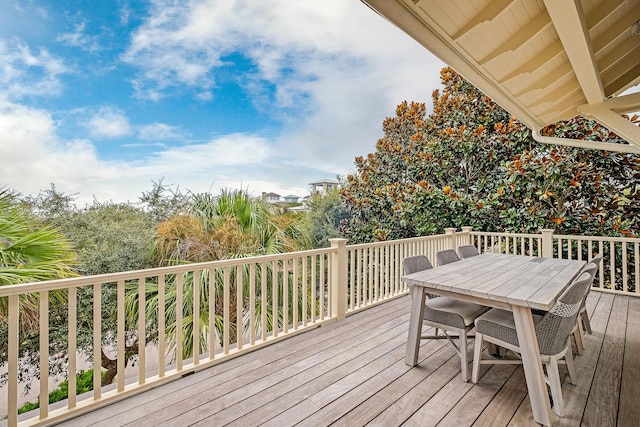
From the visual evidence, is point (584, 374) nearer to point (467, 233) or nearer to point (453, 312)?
point (453, 312)

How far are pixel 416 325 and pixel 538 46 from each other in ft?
7.37

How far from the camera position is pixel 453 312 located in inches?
95.3

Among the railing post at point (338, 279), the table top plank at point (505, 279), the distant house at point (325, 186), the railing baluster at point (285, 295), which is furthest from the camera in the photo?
the distant house at point (325, 186)

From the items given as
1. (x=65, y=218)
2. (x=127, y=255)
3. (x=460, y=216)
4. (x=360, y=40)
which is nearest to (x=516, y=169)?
(x=460, y=216)

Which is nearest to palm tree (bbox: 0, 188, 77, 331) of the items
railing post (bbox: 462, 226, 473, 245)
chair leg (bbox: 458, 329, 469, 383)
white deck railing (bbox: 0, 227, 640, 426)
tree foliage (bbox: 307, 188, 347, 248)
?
white deck railing (bbox: 0, 227, 640, 426)

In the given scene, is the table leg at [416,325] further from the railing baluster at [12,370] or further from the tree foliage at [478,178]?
the tree foliage at [478,178]

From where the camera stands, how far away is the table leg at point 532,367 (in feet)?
5.97

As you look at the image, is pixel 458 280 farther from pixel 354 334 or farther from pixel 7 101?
pixel 7 101

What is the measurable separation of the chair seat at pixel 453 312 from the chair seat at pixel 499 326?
0.13m

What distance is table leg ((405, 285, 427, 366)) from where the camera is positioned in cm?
248

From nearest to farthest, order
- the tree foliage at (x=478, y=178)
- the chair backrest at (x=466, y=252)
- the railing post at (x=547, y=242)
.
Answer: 1. the chair backrest at (x=466, y=252)
2. the railing post at (x=547, y=242)
3. the tree foliage at (x=478, y=178)

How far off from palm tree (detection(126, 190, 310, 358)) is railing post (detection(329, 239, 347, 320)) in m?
1.12

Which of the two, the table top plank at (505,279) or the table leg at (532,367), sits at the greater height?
the table top plank at (505,279)

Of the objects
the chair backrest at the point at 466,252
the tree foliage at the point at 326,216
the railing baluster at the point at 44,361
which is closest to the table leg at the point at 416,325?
the chair backrest at the point at 466,252
